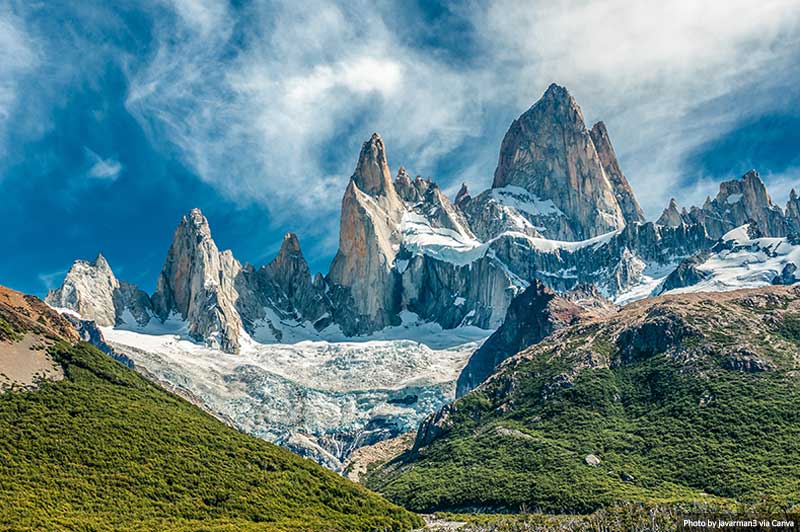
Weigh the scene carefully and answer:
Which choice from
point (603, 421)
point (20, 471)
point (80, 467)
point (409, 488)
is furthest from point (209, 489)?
point (603, 421)

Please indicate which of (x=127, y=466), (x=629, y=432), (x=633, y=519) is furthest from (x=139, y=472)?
(x=629, y=432)

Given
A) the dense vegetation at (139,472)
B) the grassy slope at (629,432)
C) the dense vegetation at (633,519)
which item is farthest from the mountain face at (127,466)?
the grassy slope at (629,432)

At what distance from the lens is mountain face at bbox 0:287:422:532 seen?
72500 millimetres

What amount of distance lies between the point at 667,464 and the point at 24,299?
315 ft

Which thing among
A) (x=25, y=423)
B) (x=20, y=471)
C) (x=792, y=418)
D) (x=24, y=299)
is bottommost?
(x=20, y=471)

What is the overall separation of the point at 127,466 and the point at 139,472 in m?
1.44

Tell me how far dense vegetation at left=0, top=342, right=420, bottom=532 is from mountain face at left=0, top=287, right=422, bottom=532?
135mm

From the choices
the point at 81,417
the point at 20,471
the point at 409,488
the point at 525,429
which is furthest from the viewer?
the point at 525,429

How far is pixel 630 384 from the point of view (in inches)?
5969

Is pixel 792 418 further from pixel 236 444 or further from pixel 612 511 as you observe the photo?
pixel 236 444

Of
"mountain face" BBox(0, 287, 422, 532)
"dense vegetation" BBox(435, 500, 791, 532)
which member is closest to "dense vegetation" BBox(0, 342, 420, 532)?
"mountain face" BBox(0, 287, 422, 532)

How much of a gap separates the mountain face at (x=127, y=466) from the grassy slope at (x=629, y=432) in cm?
3154

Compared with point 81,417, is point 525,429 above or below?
above

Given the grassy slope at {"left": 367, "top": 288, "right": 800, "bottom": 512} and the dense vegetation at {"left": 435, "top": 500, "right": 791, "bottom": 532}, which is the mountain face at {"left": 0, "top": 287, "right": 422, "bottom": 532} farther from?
the grassy slope at {"left": 367, "top": 288, "right": 800, "bottom": 512}
